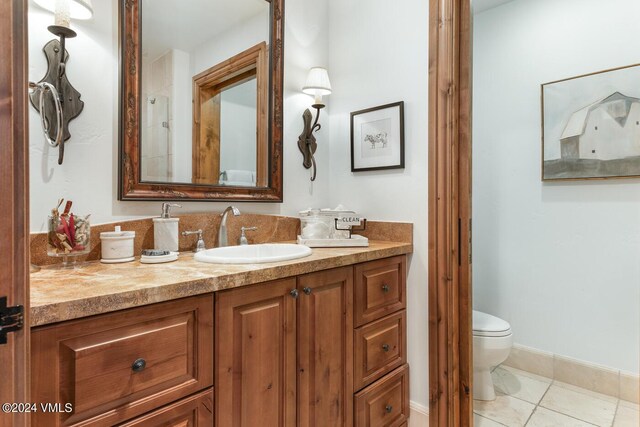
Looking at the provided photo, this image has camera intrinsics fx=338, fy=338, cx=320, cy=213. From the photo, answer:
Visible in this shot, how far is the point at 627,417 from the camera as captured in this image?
1801 mm

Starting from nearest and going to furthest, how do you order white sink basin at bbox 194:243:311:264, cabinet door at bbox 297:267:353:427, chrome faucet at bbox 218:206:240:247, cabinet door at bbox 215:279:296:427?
cabinet door at bbox 215:279:296:427, cabinet door at bbox 297:267:353:427, white sink basin at bbox 194:243:311:264, chrome faucet at bbox 218:206:240:247

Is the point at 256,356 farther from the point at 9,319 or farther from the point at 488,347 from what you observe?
the point at 488,347

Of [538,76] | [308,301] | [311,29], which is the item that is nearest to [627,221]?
[538,76]

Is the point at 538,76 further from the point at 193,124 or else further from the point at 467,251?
the point at 193,124

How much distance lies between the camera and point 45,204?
1.08m

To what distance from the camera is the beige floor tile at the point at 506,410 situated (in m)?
1.81

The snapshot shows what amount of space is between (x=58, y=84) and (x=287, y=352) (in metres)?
1.16

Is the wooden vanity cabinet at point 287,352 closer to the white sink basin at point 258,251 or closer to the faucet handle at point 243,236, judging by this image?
the white sink basin at point 258,251

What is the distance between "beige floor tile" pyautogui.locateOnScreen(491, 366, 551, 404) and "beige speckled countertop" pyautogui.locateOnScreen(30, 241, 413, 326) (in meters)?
1.59

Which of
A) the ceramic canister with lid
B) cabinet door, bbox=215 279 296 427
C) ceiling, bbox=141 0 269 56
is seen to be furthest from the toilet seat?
ceiling, bbox=141 0 269 56

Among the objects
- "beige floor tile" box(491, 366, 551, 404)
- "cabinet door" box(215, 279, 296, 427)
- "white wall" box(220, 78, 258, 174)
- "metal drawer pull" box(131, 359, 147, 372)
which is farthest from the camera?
"beige floor tile" box(491, 366, 551, 404)

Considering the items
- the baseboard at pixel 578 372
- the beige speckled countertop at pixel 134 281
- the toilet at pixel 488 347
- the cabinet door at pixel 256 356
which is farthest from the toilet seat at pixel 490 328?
the cabinet door at pixel 256 356

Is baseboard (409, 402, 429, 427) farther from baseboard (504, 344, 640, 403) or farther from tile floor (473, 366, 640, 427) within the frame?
baseboard (504, 344, 640, 403)

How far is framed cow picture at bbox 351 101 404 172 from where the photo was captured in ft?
5.62
